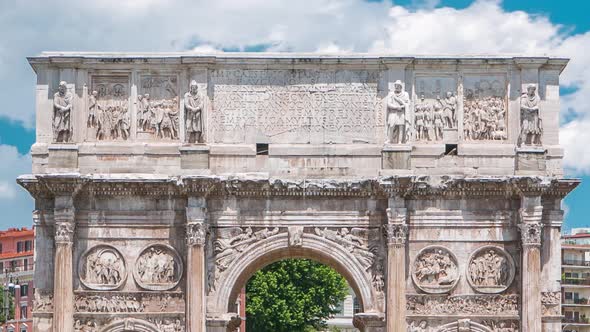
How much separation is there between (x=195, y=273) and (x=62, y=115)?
4415 mm

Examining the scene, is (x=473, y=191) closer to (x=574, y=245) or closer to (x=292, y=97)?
(x=292, y=97)

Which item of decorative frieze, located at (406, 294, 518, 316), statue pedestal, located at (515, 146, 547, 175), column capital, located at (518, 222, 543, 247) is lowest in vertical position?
decorative frieze, located at (406, 294, 518, 316)

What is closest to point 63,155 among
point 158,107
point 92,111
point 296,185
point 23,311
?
point 92,111

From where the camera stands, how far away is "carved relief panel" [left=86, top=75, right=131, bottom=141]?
3067 cm

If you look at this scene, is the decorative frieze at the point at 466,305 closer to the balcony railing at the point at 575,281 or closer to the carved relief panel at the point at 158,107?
the carved relief panel at the point at 158,107

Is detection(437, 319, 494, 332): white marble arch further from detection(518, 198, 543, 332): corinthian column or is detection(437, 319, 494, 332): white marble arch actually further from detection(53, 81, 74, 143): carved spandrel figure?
detection(53, 81, 74, 143): carved spandrel figure

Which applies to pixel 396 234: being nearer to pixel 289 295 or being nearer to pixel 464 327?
pixel 464 327

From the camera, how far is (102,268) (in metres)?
30.4

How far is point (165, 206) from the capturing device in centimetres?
3039

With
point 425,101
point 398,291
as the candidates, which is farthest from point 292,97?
point 398,291

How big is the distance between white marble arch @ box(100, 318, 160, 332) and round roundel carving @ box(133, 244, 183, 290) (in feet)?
2.47

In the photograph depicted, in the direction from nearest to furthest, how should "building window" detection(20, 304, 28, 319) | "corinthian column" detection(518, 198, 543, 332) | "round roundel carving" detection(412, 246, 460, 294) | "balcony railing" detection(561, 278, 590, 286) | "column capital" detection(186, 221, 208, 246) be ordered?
"corinthian column" detection(518, 198, 543, 332) < "column capital" detection(186, 221, 208, 246) < "round roundel carving" detection(412, 246, 460, 294) < "building window" detection(20, 304, 28, 319) < "balcony railing" detection(561, 278, 590, 286)

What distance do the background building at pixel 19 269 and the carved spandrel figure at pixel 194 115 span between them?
39054 millimetres

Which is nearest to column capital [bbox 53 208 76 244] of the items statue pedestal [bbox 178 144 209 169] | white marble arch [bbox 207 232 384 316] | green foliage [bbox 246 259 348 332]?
statue pedestal [bbox 178 144 209 169]
